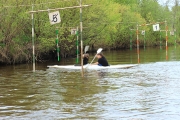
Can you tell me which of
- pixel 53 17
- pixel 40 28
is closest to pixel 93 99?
pixel 53 17

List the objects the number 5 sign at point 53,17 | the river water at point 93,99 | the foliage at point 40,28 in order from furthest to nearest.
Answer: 1. the foliage at point 40,28
2. the number 5 sign at point 53,17
3. the river water at point 93,99

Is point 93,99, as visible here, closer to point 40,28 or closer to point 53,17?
point 53,17

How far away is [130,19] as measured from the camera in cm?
6650

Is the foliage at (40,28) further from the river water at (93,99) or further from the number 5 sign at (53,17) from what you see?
the river water at (93,99)

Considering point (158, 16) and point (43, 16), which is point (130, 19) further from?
point (43, 16)

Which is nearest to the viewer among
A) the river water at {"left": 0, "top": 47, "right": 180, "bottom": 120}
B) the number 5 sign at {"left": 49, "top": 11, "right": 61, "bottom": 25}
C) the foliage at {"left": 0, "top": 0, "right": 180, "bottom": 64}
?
the river water at {"left": 0, "top": 47, "right": 180, "bottom": 120}

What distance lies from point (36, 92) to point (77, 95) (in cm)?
213

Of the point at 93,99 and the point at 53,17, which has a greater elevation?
the point at 53,17

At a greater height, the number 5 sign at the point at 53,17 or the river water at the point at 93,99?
the number 5 sign at the point at 53,17

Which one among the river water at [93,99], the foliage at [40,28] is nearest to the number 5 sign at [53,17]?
the foliage at [40,28]

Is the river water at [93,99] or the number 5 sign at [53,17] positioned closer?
the river water at [93,99]

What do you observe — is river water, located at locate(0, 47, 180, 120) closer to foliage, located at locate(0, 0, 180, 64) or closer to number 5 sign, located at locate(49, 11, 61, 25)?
number 5 sign, located at locate(49, 11, 61, 25)

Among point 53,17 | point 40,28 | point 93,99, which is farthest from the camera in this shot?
point 40,28

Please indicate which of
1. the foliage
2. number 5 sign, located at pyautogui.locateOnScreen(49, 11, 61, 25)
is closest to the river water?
number 5 sign, located at pyautogui.locateOnScreen(49, 11, 61, 25)
